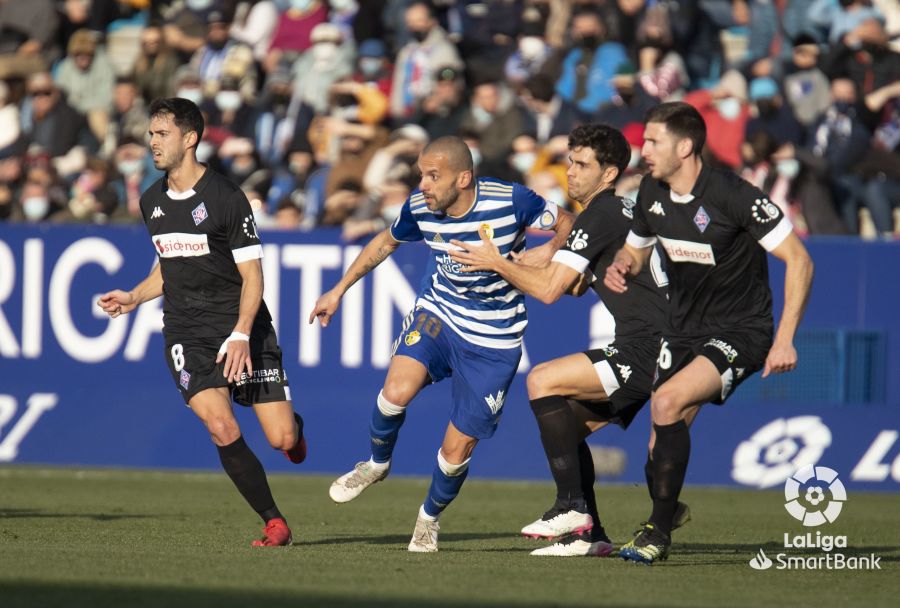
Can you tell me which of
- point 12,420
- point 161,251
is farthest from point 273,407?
point 12,420

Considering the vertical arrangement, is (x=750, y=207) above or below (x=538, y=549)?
above

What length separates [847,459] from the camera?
47.0 ft

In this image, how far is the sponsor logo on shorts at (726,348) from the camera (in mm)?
8375

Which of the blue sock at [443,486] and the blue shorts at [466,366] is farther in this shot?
the blue shorts at [466,366]

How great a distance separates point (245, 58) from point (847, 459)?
31.4ft

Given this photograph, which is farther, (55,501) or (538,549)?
(55,501)

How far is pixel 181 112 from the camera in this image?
30.1ft

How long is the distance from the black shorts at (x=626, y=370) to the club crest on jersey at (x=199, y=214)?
8.16ft

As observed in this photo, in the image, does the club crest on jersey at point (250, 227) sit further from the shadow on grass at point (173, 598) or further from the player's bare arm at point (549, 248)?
the shadow on grass at point (173, 598)

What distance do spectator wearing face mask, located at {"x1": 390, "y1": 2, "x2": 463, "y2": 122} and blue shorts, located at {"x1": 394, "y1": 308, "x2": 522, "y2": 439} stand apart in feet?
29.6

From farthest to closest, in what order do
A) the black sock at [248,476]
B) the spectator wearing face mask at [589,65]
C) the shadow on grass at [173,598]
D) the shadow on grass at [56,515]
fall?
1. the spectator wearing face mask at [589,65]
2. the shadow on grass at [56,515]
3. the black sock at [248,476]
4. the shadow on grass at [173,598]

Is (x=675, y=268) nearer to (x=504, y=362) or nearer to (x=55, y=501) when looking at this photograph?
(x=504, y=362)

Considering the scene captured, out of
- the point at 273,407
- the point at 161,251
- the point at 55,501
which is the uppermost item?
the point at 161,251

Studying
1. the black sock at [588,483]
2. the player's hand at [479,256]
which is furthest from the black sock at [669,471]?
the player's hand at [479,256]
